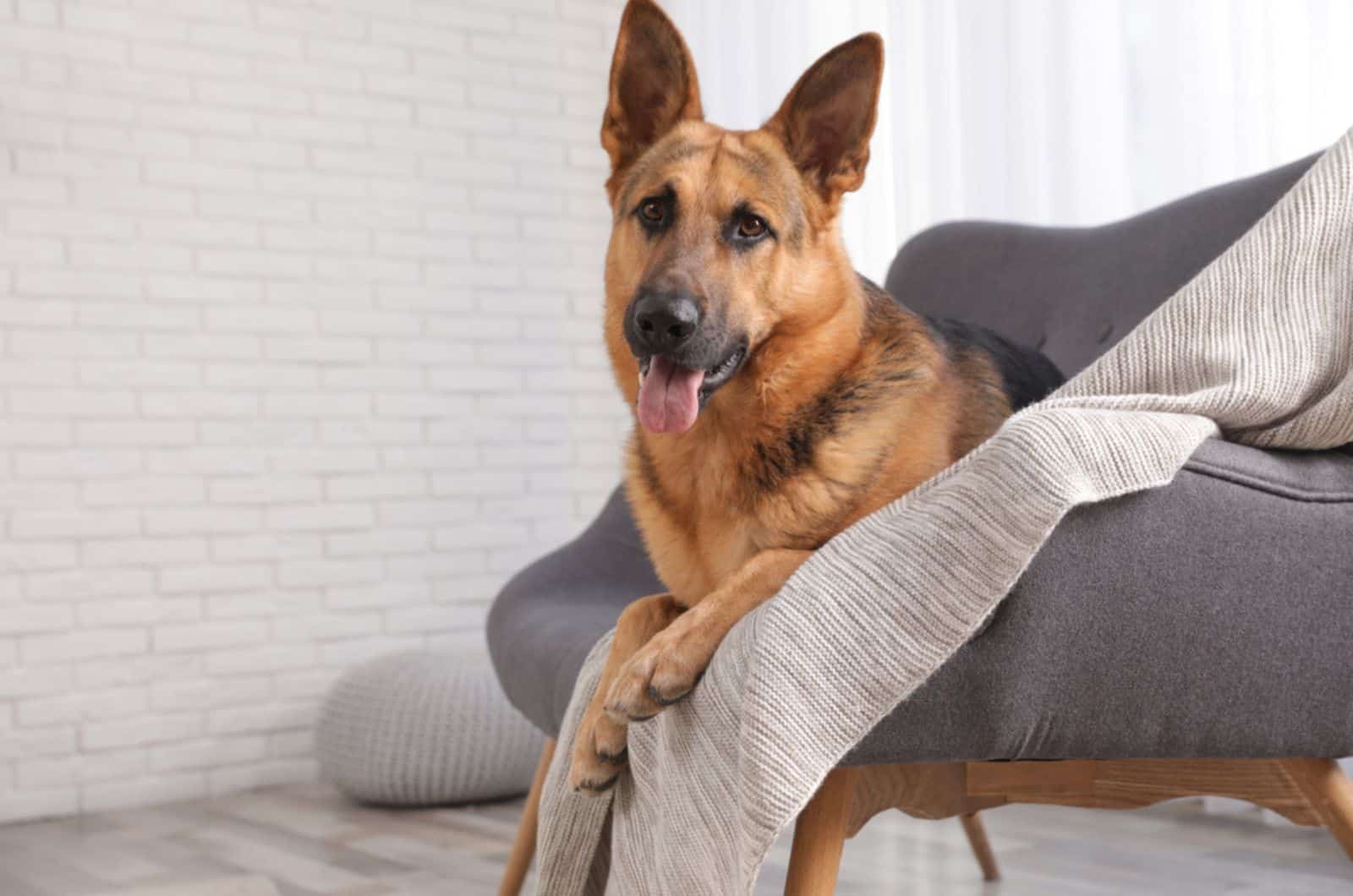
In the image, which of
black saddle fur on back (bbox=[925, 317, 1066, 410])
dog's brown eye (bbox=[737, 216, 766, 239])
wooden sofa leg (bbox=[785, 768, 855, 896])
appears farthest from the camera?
black saddle fur on back (bbox=[925, 317, 1066, 410])

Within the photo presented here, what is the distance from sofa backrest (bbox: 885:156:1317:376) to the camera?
2.05 m

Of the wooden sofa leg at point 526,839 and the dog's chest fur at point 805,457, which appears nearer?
the dog's chest fur at point 805,457

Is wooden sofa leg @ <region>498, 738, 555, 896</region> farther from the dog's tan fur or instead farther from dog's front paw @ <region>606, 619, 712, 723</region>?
dog's front paw @ <region>606, 619, 712, 723</region>

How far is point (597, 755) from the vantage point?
1334 millimetres

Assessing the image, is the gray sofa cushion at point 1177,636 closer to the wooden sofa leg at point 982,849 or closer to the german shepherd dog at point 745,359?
the german shepherd dog at point 745,359

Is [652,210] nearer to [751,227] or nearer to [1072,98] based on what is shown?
[751,227]

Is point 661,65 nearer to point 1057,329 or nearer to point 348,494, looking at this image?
point 1057,329

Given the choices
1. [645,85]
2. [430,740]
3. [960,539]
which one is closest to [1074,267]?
[645,85]

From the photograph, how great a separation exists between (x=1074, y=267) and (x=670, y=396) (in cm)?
115

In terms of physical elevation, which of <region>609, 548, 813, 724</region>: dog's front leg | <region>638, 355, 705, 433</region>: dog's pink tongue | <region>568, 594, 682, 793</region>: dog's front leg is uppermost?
<region>638, 355, 705, 433</region>: dog's pink tongue

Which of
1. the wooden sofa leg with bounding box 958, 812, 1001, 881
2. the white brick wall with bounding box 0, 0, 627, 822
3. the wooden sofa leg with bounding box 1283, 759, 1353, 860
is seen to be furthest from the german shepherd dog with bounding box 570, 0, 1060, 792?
the white brick wall with bounding box 0, 0, 627, 822

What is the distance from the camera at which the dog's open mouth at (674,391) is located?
4.69ft

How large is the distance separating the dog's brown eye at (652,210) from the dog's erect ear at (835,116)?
179 millimetres

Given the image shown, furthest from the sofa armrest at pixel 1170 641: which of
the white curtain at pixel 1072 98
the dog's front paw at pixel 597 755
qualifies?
the white curtain at pixel 1072 98
